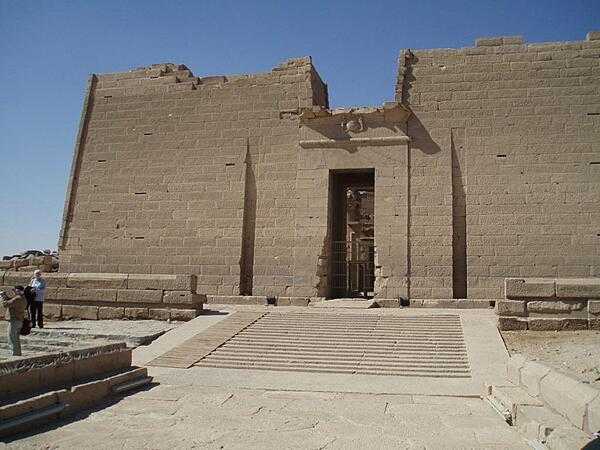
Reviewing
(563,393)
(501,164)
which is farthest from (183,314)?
(501,164)

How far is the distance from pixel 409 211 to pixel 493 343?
551 cm

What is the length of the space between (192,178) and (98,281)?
→ 14.0ft

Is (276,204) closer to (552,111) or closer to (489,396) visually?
(552,111)

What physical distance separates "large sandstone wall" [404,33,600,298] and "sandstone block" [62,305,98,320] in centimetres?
754

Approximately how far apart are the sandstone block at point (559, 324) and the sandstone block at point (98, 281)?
8.43 metres

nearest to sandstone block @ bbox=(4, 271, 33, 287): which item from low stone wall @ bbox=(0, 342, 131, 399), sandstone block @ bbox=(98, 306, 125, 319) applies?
sandstone block @ bbox=(98, 306, 125, 319)

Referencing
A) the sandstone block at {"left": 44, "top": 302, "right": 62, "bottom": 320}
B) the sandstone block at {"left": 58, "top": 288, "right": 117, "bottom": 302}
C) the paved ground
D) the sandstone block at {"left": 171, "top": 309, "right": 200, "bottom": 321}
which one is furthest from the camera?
the sandstone block at {"left": 44, "top": 302, "right": 62, "bottom": 320}

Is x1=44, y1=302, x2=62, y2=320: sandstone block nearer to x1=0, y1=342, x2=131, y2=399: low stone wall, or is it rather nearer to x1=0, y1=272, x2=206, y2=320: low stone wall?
x1=0, y1=272, x2=206, y2=320: low stone wall

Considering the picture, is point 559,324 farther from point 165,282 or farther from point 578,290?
point 165,282

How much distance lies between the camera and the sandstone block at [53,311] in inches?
481

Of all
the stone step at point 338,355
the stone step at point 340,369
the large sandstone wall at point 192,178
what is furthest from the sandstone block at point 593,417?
the large sandstone wall at point 192,178

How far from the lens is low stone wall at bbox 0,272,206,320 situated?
11.5m

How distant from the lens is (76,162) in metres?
16.4

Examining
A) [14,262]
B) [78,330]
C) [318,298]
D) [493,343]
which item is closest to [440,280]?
[318,298]
